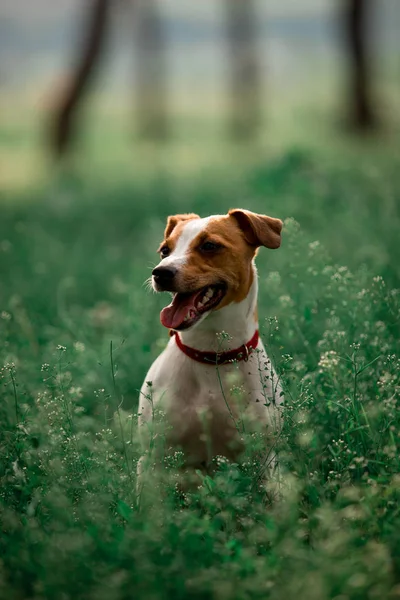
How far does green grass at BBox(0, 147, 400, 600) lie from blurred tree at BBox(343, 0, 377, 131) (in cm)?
1033

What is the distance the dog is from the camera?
12.1 feet

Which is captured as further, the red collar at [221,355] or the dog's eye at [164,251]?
the dog's eye at [164,251]

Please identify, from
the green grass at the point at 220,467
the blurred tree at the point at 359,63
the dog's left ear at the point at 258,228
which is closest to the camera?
the green grass at the point at 220,467

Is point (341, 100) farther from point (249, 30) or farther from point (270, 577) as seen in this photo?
point (270, 577)

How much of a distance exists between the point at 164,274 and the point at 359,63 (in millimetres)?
13910

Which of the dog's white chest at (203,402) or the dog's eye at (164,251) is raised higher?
the dog's eye at (164,251)

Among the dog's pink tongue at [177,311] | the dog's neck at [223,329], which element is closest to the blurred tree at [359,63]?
the dog's neck at [223,329]

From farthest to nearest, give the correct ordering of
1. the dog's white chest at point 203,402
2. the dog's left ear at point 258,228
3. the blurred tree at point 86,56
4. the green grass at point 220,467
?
the blurred tree at point 86,56, the dog's left ear at point 258,228, the dog's white chest at point 203,402, the green grass at point 220,467

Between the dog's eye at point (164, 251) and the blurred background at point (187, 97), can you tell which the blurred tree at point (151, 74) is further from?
the dog's eye at point (164, 251)

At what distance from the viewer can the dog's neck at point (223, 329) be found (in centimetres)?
383

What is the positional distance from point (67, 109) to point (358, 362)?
11.2 m

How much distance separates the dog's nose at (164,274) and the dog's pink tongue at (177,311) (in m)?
0.15

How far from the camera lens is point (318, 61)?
2948 centimetres

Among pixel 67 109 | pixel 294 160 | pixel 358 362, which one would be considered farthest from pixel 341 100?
pixel 358 362
